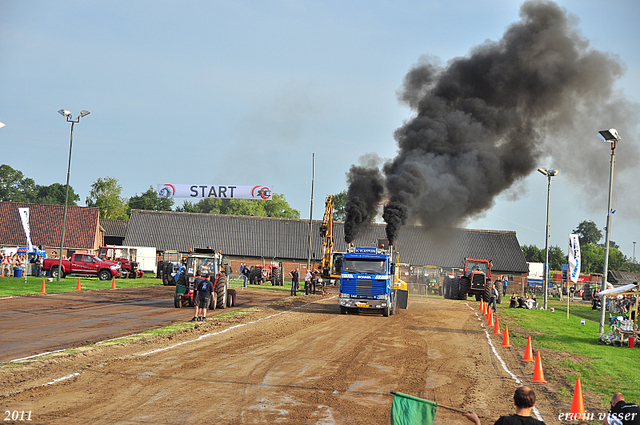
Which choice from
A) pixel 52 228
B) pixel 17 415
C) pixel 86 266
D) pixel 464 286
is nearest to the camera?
pixel 17 415

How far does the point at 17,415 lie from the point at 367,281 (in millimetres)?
17802

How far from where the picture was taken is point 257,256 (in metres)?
69.6

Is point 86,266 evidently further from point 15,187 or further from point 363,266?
point 15,187

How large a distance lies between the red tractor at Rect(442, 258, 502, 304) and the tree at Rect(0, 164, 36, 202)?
108 metres

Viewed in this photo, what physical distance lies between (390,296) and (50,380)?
16.8 m

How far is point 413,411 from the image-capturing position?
203 inches

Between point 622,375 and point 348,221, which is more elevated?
point 348,221

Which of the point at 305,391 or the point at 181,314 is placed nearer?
the point at 305,391

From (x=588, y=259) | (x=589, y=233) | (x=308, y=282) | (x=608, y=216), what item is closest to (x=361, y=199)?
(x=308, y=282)

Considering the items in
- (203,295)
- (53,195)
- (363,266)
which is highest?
(53,195)

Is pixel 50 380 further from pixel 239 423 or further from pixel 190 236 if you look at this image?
pixel 190 236

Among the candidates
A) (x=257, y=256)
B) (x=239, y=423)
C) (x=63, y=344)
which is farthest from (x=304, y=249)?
(x=239, y=423)

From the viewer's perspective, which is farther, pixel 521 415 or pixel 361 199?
pixel 361 199

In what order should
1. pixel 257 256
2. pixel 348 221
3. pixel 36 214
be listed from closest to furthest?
pixel 348 221 < pixel 36 214 < pixel 257 256
